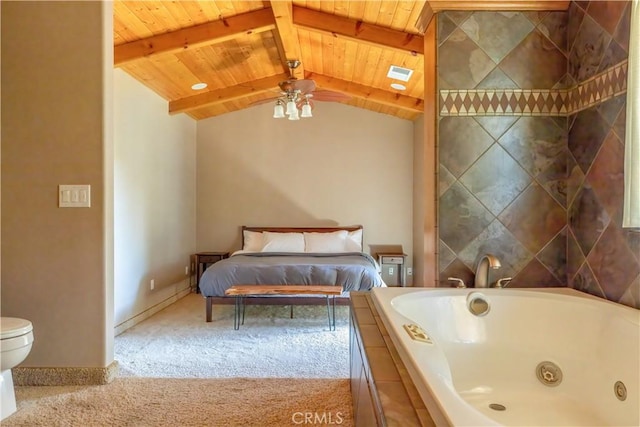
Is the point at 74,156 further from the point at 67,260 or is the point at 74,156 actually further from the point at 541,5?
the point at 541,5

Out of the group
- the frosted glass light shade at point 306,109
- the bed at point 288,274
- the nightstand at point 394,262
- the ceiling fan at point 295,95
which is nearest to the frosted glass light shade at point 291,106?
the ceiling fan at point 295,95

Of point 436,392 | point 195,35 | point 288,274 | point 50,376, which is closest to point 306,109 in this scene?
point 195,35

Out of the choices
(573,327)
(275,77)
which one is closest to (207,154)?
(275,77)

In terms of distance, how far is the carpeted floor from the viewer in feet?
6.36

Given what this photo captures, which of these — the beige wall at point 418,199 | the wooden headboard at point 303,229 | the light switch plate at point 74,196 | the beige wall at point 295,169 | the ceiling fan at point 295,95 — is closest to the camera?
the light switch plate at point 74,196

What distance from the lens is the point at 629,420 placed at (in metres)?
1.43

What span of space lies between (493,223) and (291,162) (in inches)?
152

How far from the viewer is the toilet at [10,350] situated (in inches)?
72.7

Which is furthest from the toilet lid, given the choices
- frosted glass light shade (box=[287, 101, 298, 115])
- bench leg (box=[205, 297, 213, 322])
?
frosted glass light shade (box=[287, 101, 298, 115])

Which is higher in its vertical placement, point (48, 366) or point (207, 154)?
point (207, 154)

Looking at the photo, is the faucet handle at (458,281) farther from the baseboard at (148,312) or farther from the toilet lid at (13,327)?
the baseboard at (148,312)

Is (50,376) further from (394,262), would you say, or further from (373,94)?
(373,94)

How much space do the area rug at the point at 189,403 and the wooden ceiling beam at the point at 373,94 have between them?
11.6ft

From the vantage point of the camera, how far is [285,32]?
3471 millimetres
